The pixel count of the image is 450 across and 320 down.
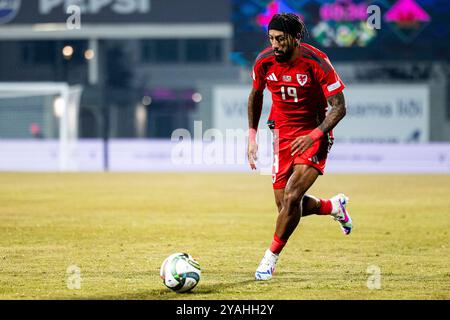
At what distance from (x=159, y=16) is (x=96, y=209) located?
17752mm

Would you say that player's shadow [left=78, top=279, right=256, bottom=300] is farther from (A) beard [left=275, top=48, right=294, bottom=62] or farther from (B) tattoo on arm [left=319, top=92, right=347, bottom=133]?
(A) beard [left=275, top=48, right=294, bottom=62]

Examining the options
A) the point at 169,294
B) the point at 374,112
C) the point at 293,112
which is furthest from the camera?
the point at 374,112

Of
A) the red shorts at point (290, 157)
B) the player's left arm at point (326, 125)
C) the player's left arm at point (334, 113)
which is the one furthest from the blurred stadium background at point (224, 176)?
the player's left arm at point (334, 113)

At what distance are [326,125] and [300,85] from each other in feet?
1.55

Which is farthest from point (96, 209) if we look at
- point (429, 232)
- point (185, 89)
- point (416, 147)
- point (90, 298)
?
point (185, 89)

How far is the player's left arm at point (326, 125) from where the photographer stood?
8961mm

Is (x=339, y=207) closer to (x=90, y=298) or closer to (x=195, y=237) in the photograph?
(x=195, y=237)

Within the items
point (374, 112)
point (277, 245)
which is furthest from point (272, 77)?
point (374, 112)

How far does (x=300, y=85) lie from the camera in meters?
9.17

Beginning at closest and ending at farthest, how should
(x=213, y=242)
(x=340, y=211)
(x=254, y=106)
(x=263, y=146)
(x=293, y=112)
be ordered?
(x=293, y=112)
(x=254, y=106)
(x=340, y=211)
(x=213, y=242)
(x=263, y=146)

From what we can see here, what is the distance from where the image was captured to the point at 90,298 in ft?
25.4

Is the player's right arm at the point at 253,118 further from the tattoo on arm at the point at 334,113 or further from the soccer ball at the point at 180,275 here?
Answer: the soccer ball at the point at 180,275

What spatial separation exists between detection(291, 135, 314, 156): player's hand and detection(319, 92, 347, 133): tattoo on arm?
0.17 m

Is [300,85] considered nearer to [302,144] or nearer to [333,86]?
[333,86]
